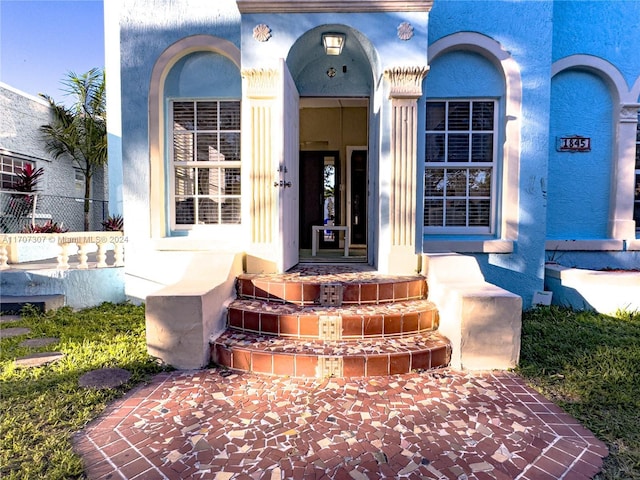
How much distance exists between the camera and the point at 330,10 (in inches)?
151

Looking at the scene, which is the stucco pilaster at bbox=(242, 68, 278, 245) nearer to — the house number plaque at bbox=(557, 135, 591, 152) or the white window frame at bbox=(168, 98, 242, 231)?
the white window frame at bbox=(168, 98, 242, 231)

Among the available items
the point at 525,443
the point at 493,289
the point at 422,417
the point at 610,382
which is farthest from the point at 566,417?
→ the point at 493,289

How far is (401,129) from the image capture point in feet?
12.9

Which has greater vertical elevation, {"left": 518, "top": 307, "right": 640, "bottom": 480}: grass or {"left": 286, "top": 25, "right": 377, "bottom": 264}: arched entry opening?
{"left": 286, "top": 25, "right": 377, "bottom": 264}: arched entry opening

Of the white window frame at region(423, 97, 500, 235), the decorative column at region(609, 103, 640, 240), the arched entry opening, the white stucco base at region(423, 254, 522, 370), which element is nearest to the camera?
the white stucco base at region(423, 254, 522, 370)

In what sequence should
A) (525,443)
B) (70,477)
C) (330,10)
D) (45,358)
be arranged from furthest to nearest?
(330,10) → (45,358) → (525,443) → (70,477)

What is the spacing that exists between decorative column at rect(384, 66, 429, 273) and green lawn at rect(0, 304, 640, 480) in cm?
144

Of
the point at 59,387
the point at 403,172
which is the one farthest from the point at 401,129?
the point at 59,387

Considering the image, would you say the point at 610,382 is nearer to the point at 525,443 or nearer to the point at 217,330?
the point at 525,443

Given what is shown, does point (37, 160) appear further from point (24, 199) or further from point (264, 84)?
point (264, 84)

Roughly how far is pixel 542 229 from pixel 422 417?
11.4ft

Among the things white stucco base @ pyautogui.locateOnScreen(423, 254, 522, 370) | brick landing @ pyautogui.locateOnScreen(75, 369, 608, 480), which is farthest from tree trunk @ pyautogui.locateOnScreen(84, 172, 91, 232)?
white stucco base @ pyautogui.locateOnScreen(423, 254, 522, 370)

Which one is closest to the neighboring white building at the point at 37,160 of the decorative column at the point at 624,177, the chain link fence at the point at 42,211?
the chain link fence at the point at 42,211

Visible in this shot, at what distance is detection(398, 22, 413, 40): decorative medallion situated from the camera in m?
3.84
